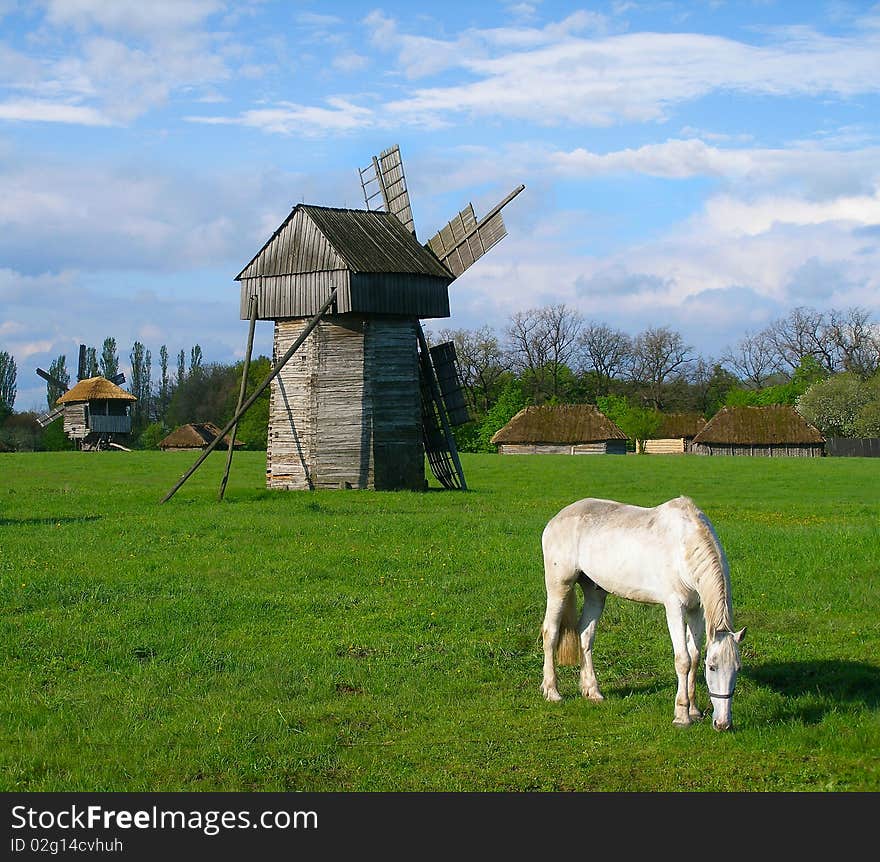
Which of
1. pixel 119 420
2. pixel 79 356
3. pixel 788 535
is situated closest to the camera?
pixel 788 535

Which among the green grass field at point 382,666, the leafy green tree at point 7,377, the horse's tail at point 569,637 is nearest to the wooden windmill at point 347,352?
the green grass field at point 382,666

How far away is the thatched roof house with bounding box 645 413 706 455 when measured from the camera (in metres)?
107

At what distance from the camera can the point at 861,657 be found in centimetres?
1276

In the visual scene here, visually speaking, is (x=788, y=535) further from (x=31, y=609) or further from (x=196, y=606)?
(x=31, y=609)

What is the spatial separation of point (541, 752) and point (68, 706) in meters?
4.78

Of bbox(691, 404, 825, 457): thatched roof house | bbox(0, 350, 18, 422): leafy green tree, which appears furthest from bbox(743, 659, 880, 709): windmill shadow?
bbox(0, 350, 18, 422): leafy green tree

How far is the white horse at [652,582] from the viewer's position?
9633 millimetres

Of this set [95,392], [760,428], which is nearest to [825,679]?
[95,392]

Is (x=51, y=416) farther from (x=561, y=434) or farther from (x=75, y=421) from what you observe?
(x=561, y=434)

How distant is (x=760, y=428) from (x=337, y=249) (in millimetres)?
62185

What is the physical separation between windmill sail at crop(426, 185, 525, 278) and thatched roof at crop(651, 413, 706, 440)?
6910cm

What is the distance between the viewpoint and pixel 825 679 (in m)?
11.9

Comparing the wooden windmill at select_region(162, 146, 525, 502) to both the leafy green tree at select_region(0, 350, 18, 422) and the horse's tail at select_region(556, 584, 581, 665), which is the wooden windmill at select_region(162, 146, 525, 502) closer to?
the horse's tail at select_region(556, 584, 581, 665)

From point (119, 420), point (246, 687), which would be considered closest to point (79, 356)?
point (119, 420)
